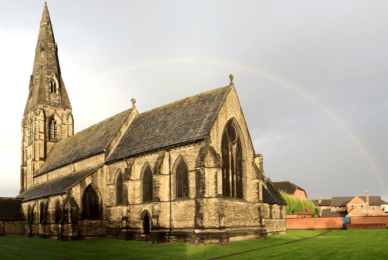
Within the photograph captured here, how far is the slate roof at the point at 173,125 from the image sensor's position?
30.1 m

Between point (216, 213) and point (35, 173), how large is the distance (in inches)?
1593

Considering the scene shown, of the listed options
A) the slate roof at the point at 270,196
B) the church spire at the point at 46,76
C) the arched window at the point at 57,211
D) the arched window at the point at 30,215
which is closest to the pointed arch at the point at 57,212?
the arched window at the point at 57,211

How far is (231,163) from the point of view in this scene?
31312 mm

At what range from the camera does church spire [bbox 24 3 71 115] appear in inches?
2327

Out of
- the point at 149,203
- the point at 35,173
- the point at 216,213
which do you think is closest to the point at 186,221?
the point at 216,213

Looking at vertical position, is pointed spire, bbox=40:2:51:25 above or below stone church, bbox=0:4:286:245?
above

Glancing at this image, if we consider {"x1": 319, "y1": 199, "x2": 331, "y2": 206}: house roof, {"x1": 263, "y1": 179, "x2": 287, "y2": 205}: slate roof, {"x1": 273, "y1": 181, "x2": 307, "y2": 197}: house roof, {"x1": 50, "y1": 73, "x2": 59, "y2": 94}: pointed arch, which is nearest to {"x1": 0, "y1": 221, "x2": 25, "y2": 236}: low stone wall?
{"x1": 50, "y1": 73, "x2": 59, "y2": 94}: pointed arch

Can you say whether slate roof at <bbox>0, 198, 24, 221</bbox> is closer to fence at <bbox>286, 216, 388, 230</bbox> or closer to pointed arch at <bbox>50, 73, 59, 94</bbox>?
pointed arch at <bbox>50, 73, 59, 94</bbox>

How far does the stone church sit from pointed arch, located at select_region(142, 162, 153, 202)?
0.24ft

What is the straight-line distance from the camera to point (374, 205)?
137250mm

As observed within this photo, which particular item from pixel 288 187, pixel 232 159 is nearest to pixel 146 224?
pixel 232 159

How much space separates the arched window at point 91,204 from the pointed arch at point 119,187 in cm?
242

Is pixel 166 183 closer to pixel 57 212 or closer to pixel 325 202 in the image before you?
pixel 57 212

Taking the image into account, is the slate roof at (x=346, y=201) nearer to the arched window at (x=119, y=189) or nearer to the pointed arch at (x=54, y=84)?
the pointed arch at (x=54, y=84)
